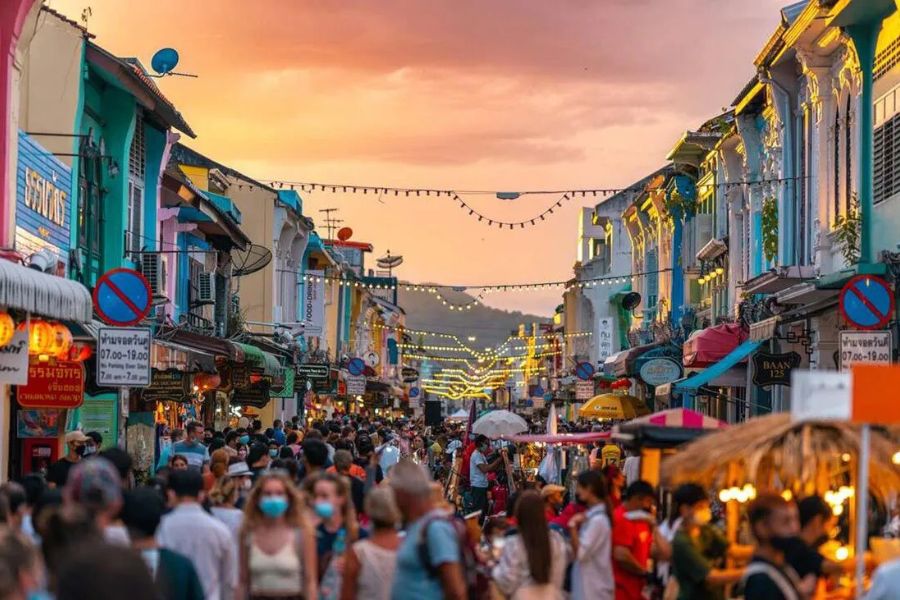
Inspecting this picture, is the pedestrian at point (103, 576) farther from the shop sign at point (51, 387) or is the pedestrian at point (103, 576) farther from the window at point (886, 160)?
the window at point (886, 160)

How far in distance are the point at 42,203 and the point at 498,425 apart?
1222 centimetres

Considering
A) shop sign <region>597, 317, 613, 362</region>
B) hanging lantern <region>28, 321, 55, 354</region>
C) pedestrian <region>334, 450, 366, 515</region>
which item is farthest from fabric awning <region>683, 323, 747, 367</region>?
shop sign <region>597, 317, 613, 362</region>

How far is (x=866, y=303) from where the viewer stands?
18.9 metres

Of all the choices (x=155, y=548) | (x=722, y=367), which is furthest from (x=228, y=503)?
(x=722, y=367)

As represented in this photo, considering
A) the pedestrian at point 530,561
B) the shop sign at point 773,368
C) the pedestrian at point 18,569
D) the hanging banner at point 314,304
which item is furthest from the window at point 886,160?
the hanging banner at point 314,304

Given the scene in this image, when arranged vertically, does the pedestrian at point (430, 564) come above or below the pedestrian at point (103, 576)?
below

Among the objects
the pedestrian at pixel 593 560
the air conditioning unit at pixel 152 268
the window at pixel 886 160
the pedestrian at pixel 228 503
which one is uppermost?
the window at pixel 886 160

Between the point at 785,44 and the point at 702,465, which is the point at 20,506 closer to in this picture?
the point at 702,465

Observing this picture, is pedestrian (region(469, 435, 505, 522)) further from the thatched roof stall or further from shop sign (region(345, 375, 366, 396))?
shop sign (region(345, 375, 366, 396))

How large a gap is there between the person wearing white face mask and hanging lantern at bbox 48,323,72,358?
31.5 feet

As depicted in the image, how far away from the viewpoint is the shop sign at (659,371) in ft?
131

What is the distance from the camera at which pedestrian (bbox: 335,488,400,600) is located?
10336 millimetres

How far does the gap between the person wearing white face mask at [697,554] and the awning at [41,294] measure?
7.53m

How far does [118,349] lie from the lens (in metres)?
19.6
